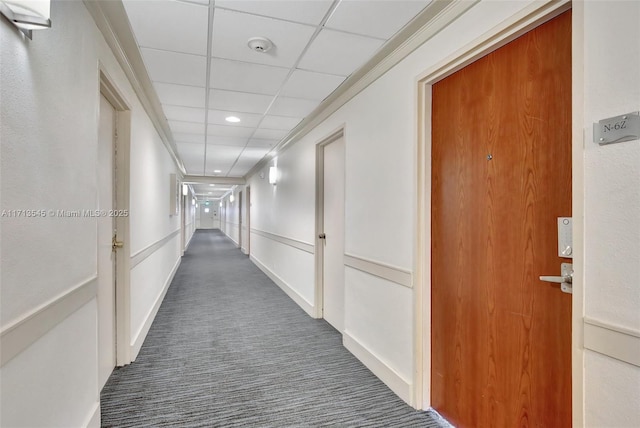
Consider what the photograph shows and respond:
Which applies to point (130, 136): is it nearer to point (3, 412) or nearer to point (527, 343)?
point (3, 412)

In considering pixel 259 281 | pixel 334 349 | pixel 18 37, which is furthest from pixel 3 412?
pixel 259 281

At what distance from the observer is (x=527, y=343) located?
1.50 meters

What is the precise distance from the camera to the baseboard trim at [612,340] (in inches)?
41.3

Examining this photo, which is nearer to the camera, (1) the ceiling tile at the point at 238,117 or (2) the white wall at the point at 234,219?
(1) the ceiling tile at the point at 238,117

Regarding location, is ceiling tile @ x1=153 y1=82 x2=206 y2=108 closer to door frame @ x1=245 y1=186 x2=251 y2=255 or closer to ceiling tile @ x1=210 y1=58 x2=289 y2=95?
ceiling tile @ x1=210 y1=58 x2=289 y2=95

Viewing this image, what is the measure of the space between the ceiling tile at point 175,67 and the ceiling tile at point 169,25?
10 cm

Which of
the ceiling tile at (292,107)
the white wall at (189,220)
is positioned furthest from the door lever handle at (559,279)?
the white wall at (189,220)

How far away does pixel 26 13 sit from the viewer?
1084mm

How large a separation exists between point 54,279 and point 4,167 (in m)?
0.58

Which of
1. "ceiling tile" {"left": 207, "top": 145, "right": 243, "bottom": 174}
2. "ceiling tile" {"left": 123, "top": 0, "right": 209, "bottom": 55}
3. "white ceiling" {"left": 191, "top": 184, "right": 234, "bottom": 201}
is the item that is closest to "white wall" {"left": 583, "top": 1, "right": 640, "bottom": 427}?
"ceiling tile" {"left": 123, "top": 0, "right": 209, "bottom": 55}

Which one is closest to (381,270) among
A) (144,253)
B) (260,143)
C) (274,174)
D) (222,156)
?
(144,253)

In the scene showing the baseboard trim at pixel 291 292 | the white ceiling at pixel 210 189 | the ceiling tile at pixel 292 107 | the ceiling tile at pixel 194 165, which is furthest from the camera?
the white ceiling at pixel 210 189

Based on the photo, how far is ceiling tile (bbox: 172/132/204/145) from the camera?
16.0ft

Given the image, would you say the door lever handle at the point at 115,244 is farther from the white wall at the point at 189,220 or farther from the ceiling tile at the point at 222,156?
the white wall at the point at 189,220
